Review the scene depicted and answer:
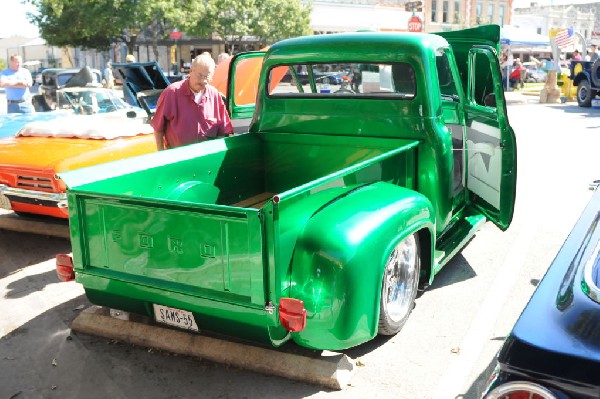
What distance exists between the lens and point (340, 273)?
3096mm

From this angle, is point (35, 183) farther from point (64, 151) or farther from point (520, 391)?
point (520, 391)

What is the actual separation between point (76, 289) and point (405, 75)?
334 centimetres

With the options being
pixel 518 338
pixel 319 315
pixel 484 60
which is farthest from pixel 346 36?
pixel 518 338

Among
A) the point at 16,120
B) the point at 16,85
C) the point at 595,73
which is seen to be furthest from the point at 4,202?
the point at 595,73

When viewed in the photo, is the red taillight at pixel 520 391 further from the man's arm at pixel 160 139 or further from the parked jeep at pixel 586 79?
the parked jeep at pixel 586 79

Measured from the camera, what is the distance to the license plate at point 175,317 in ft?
11.1

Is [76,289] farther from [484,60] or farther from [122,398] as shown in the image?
[484,60]

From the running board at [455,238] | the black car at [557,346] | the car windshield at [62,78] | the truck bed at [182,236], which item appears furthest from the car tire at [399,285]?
the car windshield at [62,78]

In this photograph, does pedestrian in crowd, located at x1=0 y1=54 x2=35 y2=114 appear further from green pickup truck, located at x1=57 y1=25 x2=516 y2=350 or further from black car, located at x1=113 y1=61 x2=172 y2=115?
green pickup truck, located at x1=57 y1=25 x2=516 y2=350

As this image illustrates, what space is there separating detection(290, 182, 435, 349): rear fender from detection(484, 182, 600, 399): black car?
1.15 meters

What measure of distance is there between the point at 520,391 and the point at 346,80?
426cm

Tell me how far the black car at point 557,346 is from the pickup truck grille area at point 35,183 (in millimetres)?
4839

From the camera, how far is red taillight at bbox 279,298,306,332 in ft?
9.66

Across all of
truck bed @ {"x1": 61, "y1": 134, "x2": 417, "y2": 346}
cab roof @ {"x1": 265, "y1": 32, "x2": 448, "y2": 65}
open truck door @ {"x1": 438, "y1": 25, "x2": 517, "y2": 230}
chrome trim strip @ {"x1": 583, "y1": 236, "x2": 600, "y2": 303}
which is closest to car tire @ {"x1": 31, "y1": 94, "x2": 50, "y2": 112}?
cab roof @ {"x1": 265, "y1": 32, "x2": 448, "y2": 65}
